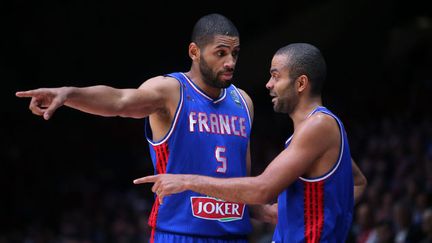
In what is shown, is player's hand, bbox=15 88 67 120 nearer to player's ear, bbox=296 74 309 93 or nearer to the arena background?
player's ear, bbox=296 74 309 93

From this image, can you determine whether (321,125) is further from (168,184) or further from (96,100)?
(96,100)

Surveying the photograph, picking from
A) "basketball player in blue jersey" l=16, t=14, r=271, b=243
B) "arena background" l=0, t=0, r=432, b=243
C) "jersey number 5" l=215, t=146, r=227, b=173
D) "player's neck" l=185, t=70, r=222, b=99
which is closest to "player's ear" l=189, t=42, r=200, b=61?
"basketball player in blue jersey" l=16, t=14, r=271, b=243

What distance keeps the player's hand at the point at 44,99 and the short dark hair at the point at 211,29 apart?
120 cm

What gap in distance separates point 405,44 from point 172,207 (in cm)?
905

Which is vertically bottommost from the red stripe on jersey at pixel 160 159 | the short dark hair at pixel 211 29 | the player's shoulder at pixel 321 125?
the red stripe on jersey at pixel 160 159

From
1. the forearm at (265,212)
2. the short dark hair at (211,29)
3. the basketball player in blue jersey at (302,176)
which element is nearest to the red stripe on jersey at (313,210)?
the basketball player in blue jersey at (302,176)

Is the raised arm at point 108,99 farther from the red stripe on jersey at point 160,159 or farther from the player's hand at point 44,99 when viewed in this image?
the red stripe on jersey at point 160,159

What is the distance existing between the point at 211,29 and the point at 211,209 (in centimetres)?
111

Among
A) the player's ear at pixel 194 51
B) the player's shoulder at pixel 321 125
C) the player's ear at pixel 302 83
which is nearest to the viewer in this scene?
the player's shoulder at pixel 321 125

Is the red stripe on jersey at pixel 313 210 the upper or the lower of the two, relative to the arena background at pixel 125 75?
lower

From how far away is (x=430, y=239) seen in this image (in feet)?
23.3

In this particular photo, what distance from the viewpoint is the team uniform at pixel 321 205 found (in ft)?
13.9

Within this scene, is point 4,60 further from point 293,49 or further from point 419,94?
point 293,49

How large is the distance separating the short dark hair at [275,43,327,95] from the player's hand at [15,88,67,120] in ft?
4.04
